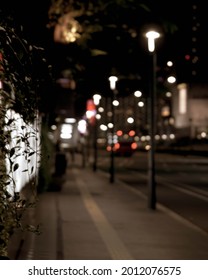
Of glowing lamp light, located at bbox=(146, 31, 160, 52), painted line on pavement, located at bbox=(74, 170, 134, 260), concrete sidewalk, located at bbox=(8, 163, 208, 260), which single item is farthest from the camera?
glowing lamp light, located at bbox=(146, 31, 160, 52)

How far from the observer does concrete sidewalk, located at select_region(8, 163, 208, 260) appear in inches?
563

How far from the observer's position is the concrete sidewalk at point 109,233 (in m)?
14.3

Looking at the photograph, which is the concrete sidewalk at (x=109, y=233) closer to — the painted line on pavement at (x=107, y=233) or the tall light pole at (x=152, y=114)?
the painted line on pavement at (x=107, y=233)

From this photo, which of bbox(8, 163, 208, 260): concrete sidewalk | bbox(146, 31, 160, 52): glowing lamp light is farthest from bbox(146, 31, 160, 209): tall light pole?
bbox(8, 163, 208, 260): concrete sidewalk

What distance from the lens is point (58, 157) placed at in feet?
145

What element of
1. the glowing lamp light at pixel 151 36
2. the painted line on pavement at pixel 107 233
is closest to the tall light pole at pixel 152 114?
the glowing lamp light at pixel 151 36

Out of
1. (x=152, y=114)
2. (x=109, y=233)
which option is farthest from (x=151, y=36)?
(x=109, y=233)

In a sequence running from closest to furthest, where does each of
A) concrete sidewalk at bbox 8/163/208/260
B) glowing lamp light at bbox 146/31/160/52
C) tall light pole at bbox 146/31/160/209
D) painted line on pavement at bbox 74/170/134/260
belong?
painted line on pavement at bbox 74/170/134/260
concrete sidewalk at bbox 8/163/208/260
glowing lamp light at bbox 146/31/160/52
tall light pole at bbox 146/31/160/209

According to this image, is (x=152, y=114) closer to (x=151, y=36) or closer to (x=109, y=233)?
(x=151, y=36)

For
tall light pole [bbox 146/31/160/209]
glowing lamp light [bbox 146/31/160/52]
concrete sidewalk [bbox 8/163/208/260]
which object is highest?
glowing lamp light [bbox 146/31/160/52]

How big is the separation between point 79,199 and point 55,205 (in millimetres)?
2493

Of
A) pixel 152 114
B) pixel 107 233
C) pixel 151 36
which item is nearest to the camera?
pixel 107 233

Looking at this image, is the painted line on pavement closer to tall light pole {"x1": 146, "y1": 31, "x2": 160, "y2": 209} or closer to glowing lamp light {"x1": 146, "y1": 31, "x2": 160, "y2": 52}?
tall light pole {"x1": 146, "y1": 31, "x2": 160, "y2": 209}

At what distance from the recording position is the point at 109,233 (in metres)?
17.4
